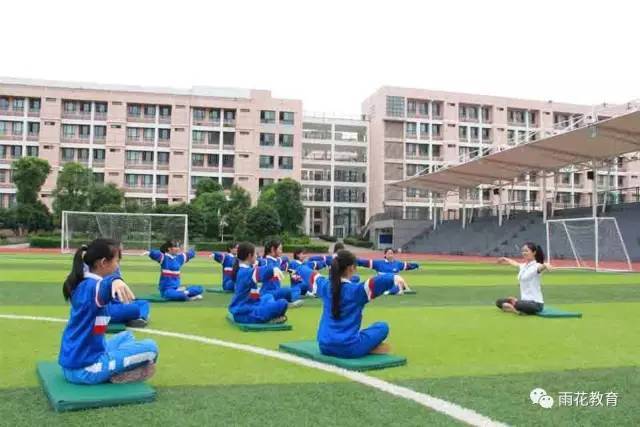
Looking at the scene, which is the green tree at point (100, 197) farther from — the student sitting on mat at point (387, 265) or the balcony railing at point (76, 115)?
the student sitting on mat at point (387, 265)

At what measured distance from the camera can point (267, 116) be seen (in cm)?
6519

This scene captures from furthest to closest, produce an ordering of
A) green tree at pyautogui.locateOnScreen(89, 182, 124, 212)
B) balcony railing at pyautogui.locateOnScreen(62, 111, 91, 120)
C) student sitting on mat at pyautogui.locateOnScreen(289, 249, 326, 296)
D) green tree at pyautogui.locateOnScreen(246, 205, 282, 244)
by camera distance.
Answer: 1. balcony railing at pyautogui.locateOnScreen(62, 111, 91, 120)
2. green tree at pyautogui.locateOnScreen(89, 182, 124, 212)
3. green tree at pyautogui.locateOnScreen(246, 205, 282, 244)
4. student sitting on mat at pyautogui.locateOnScreen(289, 249, 326, 296)

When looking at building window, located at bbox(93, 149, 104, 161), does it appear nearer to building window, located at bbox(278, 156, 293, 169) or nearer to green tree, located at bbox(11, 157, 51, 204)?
green tree, located at bbox(11, 157, 51, 204)

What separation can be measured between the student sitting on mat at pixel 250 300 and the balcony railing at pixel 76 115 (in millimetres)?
59317

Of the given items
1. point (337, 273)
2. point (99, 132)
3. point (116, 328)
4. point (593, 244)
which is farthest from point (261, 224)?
point (337, 273)

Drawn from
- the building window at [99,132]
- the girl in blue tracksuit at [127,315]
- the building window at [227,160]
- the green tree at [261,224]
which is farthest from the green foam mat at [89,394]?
the building window at [99,132]

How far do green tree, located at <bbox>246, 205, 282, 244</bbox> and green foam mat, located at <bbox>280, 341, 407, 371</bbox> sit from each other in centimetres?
4093

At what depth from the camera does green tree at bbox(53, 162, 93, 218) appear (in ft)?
168

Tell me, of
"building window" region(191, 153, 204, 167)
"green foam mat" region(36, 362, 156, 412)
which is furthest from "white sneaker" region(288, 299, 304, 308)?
"building window" region(191, 153, 204, 167)

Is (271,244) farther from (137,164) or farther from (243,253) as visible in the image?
(137,164)

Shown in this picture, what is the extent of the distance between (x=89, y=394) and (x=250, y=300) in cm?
426

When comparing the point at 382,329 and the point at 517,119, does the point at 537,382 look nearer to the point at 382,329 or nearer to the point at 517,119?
the point at 382,329

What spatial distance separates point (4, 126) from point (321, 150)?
114 ft

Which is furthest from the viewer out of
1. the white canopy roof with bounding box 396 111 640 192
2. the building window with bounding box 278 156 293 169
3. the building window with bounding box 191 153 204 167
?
the building window with bounding box 278 156 293 169
